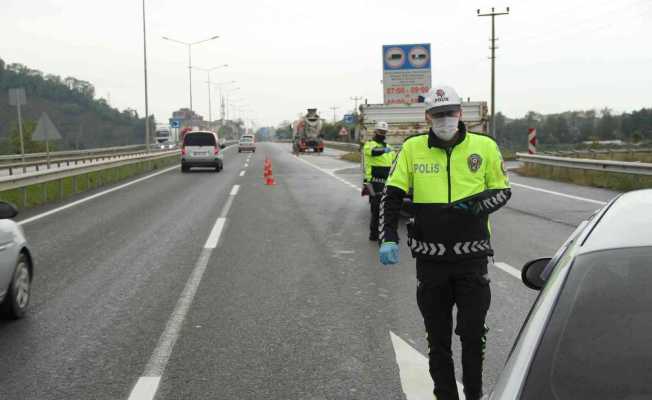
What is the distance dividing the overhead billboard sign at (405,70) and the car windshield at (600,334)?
79.5 ft

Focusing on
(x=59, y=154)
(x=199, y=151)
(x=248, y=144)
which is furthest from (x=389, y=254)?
(x=248, y=144)

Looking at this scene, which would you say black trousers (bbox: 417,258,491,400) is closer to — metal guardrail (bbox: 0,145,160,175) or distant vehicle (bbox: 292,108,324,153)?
metal guardrail (bbox: 0,145,160,175)

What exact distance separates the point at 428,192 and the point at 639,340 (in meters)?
1.90

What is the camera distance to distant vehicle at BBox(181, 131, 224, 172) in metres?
32.1

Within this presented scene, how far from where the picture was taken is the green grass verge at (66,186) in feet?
57.9

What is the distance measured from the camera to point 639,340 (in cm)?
233

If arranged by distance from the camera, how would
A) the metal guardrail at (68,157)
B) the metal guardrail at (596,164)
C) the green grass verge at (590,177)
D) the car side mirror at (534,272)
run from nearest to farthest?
the car side mirror at (534,272)
the metal guardrail at (596,164)
the green grass verge at (590,177)
the metal guardrail at (68,157)

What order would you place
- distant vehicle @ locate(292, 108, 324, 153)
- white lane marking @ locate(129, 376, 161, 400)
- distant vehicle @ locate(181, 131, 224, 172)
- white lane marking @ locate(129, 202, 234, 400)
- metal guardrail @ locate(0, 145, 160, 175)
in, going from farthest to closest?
distant vehicle @ locate(292, 108, 324, 153)
metal guardrail @ locate(0, 145, 160, 175)
distant vehicle @ locate(181, 131, 224, 172)
white lane marking @ locate(129, 202, 234, 400)
white lane marking @ locate(129, 376, 161, 400)

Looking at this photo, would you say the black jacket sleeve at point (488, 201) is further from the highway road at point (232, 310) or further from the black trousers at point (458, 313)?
the highway road at point (232, 310)

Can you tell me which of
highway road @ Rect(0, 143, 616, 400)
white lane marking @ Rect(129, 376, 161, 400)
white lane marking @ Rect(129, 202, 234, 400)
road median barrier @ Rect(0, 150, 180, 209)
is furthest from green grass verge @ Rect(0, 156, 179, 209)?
white lane marking @ Rect(129, 376, 161, 400)

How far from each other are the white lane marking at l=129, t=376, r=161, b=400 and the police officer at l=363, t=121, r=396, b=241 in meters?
6.56

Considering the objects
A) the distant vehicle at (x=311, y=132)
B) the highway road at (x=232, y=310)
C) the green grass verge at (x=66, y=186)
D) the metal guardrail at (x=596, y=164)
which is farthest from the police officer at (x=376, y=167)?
the distant vehicle at (x=311, y=132)

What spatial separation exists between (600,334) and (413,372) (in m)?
2.71

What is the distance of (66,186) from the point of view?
2173 cm
